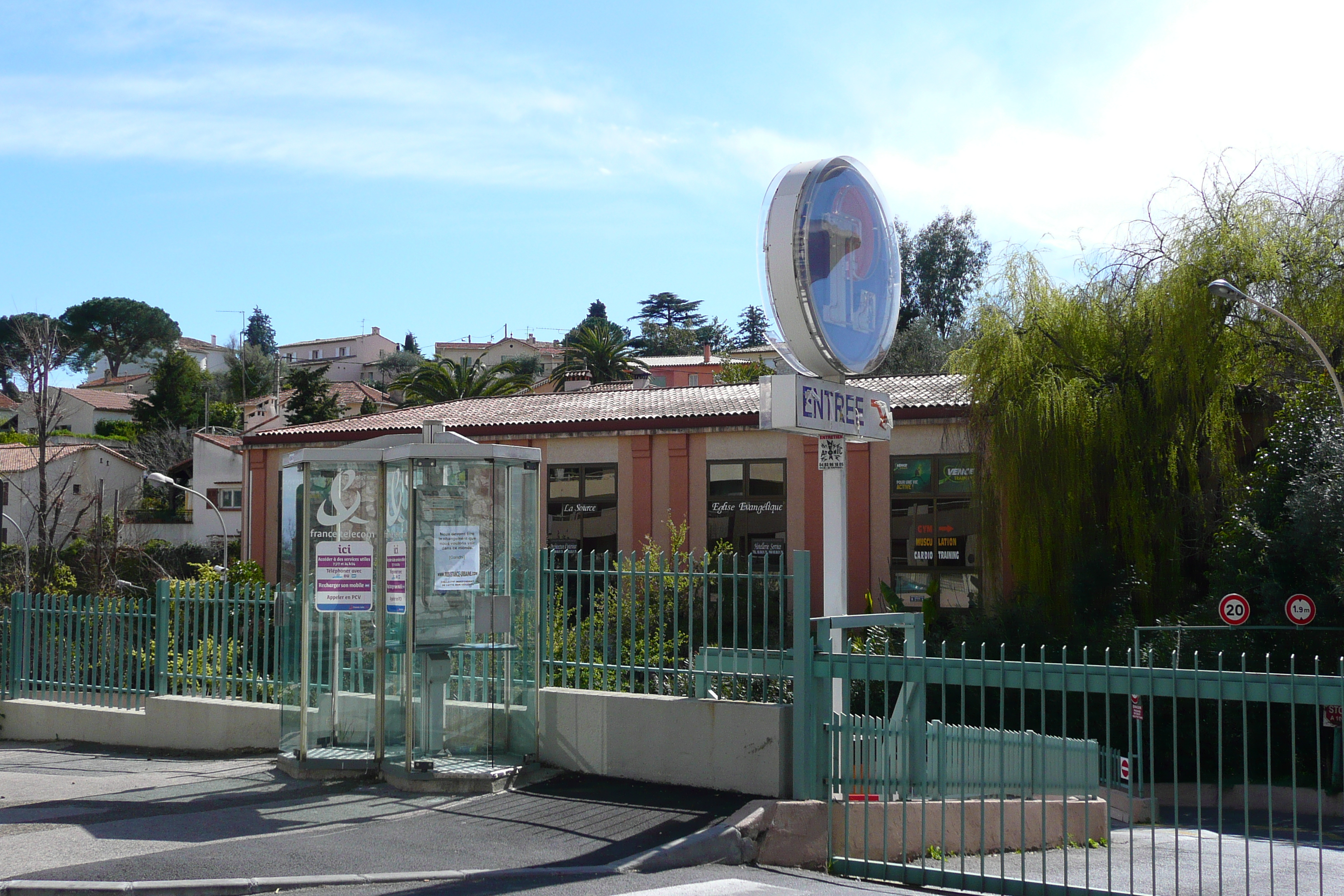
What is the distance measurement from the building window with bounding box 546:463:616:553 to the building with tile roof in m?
0.03

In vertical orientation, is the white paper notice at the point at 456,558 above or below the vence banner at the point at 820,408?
below

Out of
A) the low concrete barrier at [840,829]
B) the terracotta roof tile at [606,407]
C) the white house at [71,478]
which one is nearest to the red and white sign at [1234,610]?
the terracotta roof tile at [606,407]

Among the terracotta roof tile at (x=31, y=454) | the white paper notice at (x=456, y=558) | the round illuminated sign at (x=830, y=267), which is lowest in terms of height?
the white paper notice at (x=456, y=558)

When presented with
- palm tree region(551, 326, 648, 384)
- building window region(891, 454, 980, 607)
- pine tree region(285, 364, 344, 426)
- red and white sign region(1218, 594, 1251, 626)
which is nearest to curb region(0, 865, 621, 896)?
red and white sign region(1218, 594, 1251, 626)

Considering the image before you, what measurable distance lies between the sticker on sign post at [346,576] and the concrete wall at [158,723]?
2.34m

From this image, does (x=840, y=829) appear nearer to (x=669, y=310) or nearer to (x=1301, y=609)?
(x=1301, y=609)

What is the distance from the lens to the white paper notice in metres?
8.84

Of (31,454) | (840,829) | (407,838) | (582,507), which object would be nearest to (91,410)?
(31,454)

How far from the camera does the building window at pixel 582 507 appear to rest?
29.3 meters

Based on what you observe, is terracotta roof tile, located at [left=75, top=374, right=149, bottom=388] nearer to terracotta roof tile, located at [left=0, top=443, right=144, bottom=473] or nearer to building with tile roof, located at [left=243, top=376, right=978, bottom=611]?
terracotta roof tile, located at [left=0, top=443, right=144, bottom=473]

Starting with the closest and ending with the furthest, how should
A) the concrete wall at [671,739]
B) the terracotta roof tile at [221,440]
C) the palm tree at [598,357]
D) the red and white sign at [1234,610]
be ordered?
1. the concrete wall at [671,739]
2. the red and white sign at [1234,610]
3. the terracotta roof tile at [221,440]
4. the palm tree at [598,357]

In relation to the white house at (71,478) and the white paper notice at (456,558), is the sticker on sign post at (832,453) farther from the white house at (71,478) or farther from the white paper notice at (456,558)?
the white house at (71,478)

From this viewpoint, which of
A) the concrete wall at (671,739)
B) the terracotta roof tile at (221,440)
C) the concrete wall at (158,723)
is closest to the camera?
the concrete wall at (671,739)

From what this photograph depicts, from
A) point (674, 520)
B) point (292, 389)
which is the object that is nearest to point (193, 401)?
point (292, 389)
